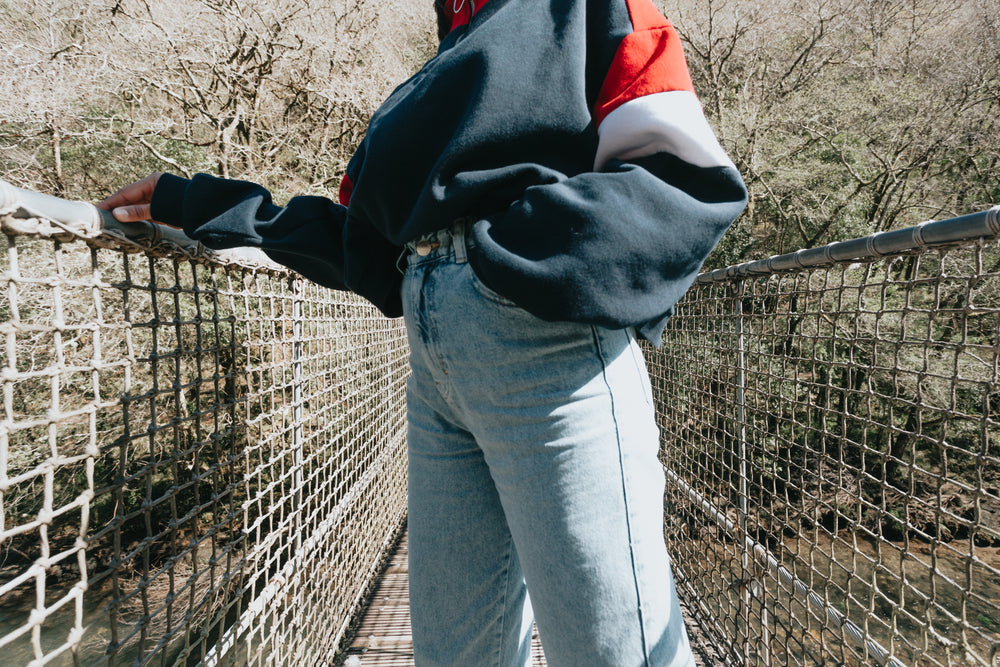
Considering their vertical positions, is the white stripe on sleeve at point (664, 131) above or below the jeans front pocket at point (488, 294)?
above

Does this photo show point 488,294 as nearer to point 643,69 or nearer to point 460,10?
point 643,69

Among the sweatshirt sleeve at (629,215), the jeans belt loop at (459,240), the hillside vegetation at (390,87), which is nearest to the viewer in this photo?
the sweatshirt sleeve at (629,215)

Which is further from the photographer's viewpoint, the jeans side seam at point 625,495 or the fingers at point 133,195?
the fingers at point 133,195

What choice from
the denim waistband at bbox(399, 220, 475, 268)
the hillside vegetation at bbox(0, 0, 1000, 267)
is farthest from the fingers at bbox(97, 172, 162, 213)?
the hillside vegetation at bbox(0, 0, 1000, 267)

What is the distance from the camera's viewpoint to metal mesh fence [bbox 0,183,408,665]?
84 centimetres

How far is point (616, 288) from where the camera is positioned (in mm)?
771

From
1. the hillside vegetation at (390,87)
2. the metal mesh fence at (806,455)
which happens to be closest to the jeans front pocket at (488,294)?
the metal mesh fence at (806,455)

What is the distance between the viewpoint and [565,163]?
3.00ft

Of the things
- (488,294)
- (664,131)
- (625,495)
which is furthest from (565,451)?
(664,131)

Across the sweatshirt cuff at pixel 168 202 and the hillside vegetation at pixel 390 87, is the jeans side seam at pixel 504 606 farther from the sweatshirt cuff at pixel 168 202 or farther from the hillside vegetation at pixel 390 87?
the hillside vegetation at pixel 390 87

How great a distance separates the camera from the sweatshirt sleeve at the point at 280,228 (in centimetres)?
109

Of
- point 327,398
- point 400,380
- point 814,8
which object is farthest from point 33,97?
point 814,8

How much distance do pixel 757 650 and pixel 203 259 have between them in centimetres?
200

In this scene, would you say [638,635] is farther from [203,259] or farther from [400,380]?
[400,380]
